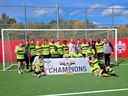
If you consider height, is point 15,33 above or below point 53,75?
above

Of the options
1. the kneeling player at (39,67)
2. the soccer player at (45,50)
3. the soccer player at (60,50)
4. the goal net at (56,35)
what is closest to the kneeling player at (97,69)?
the soccer player at (60,50)

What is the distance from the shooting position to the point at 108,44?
23.8 meters

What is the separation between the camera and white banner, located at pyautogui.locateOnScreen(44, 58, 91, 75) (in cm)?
1766

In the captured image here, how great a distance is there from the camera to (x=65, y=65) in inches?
699

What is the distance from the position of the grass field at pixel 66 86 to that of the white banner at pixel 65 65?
0.86 ft

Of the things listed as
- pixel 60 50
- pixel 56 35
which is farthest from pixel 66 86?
pixel 56 35

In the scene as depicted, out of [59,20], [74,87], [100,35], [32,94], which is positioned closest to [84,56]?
[74,87]

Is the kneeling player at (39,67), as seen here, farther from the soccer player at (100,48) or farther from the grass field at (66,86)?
the soccer player at (100,48)

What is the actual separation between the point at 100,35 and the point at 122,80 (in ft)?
38.7

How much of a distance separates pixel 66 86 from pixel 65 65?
3.40 meters

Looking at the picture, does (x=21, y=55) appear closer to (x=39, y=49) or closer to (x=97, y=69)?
(x=39, y=49)

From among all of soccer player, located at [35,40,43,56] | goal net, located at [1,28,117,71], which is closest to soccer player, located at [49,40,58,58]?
soccer player, located at [35,40,43,56]

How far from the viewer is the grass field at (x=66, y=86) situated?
12.7m

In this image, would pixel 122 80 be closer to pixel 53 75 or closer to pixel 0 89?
pixel 53 75
